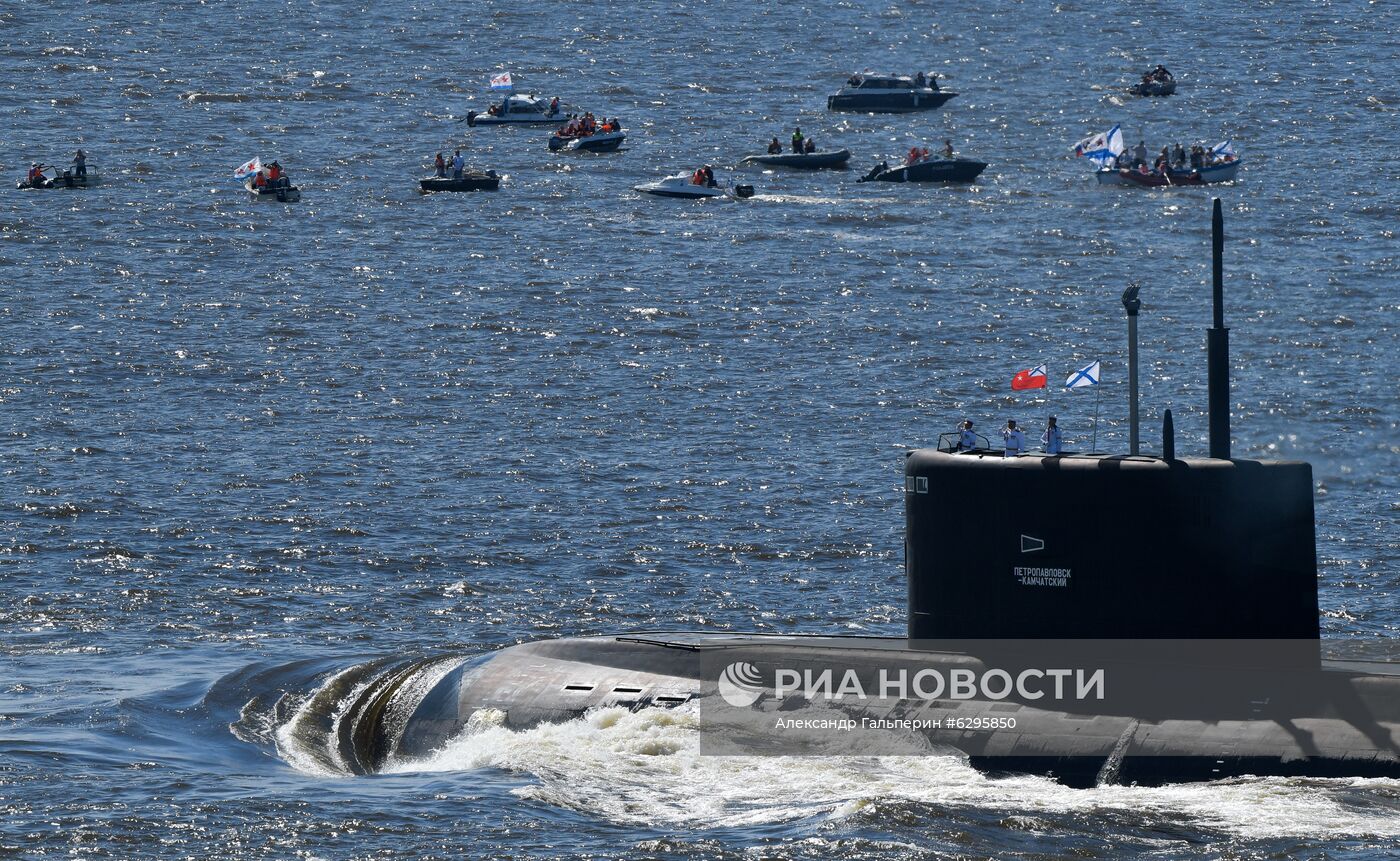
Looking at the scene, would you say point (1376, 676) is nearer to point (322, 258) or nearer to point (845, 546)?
point (845, 546)

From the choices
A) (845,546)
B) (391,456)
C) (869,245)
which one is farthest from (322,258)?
(845,546)

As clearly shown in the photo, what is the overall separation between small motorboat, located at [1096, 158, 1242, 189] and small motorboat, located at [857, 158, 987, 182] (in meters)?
5.08

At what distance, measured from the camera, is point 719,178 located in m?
90.4

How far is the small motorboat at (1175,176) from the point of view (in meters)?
86.7

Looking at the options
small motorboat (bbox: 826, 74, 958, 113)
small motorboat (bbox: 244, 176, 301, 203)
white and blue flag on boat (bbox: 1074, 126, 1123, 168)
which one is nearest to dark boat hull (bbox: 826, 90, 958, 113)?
small motorboat (bbox: 826, 74, 958, 113)

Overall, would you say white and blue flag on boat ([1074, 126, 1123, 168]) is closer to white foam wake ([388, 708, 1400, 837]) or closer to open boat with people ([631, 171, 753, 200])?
open boat with people ([631, 171, 753, 200])

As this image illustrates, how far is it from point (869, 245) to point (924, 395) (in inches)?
840

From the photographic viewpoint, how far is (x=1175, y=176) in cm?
8681

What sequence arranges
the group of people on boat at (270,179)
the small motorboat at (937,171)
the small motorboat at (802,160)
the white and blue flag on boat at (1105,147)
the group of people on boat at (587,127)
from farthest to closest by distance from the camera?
Answer: the group of people on boat at (587,127) < the small motorboat at (802,160) < the small motorboat at (937,171) < the group of people on boat at (270,179) < the white and blue flag on boat at (1105,147)

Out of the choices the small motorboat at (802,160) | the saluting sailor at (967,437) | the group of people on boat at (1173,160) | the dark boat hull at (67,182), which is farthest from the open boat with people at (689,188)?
the saluting sailor at (967,437)

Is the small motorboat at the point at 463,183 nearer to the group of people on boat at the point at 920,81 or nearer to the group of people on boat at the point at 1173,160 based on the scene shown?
the group of people on boat at the point at 1173,160

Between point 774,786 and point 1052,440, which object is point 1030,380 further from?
point 774,786

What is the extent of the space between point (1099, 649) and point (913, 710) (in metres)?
Result: 2.34

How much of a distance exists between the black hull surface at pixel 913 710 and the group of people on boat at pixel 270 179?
54.7m
